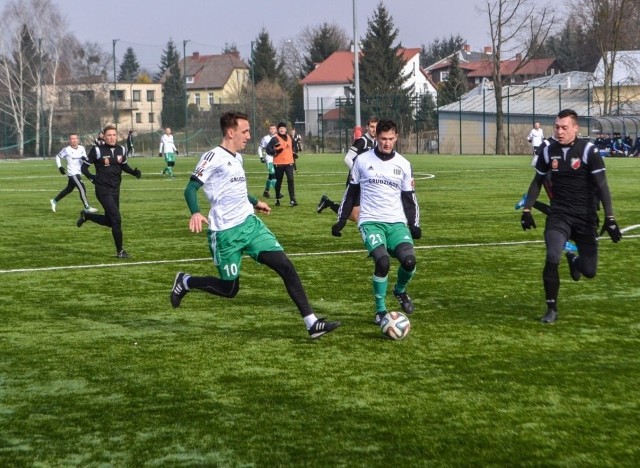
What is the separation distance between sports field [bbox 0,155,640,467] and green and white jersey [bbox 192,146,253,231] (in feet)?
3.55

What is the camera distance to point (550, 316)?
955 centimetres

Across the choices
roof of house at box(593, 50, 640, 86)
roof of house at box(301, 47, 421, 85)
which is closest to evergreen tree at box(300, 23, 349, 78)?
roof of house at box(301, 47, 421, 85)

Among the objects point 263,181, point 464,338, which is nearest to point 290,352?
point 464,338

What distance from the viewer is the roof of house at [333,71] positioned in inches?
4478

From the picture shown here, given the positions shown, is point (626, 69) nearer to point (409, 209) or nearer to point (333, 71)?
point (333, 71)

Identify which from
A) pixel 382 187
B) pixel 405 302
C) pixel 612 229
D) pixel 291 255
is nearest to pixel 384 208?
pixel 382 187

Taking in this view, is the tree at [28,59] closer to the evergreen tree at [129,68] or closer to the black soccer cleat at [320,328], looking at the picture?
the evergreen tree at [129,68]

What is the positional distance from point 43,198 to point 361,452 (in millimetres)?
25233

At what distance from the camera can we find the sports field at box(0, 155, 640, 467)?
5934 mm

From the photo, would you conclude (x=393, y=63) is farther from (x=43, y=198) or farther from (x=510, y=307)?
(x=510, y=307)

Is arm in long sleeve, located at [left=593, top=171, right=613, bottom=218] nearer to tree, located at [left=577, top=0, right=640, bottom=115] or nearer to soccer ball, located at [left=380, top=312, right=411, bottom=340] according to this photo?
soccer ball, located at [left=380, top=312, right=411, bottom=340]

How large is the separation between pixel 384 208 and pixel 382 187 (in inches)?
8.2

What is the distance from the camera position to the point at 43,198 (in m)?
29.5

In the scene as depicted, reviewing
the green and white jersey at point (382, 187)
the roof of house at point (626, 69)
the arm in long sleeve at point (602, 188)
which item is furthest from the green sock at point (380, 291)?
the roof of house at point (626, 69)
